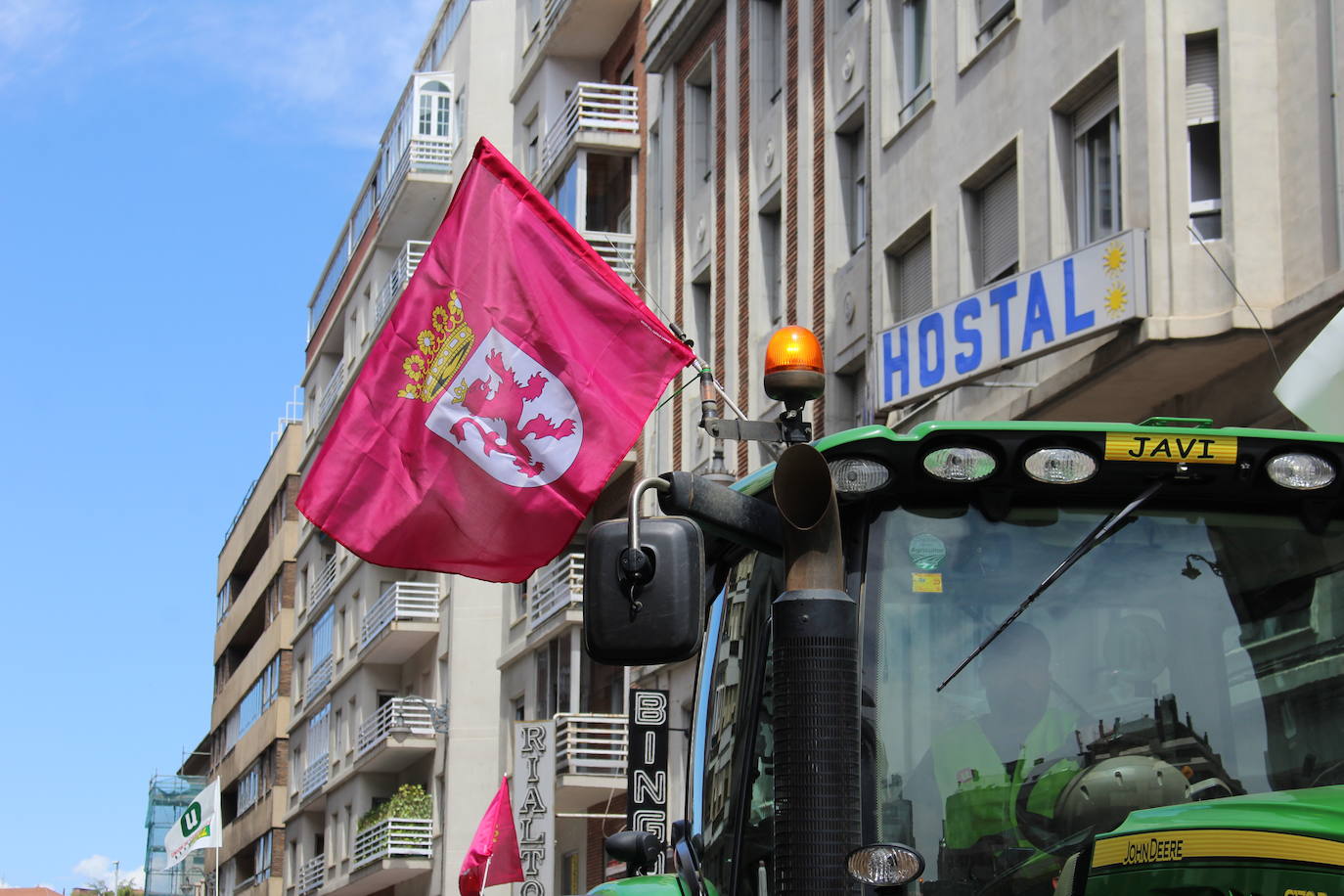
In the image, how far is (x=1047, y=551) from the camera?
515 centimetres

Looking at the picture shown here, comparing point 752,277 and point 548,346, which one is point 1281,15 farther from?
point 752,277

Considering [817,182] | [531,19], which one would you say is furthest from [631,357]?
[531,19]

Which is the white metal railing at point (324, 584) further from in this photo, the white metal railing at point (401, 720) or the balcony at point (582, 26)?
the balcony at point (582, 26)

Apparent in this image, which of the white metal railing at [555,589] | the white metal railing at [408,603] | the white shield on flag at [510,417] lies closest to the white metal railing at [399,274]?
the white metal railing at [408,603]

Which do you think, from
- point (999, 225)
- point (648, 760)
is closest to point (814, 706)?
point (999, 225)

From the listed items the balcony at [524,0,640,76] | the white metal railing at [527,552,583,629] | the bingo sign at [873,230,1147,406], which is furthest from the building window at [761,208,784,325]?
the balcony at [524,0,640,76]

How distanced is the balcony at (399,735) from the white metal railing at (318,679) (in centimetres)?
808

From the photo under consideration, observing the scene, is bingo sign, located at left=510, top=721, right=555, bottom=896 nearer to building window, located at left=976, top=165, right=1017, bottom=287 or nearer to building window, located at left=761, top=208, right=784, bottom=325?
building window, located at left=761, top=208, right=784, bottom=325

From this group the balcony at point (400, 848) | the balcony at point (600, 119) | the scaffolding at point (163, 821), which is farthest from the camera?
the scaffolding at point (163, 821)

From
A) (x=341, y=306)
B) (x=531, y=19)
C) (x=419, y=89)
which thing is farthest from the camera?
(x=341, y=306)

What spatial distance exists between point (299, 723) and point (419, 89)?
2250 centimetres

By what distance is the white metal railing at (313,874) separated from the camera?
5550cm

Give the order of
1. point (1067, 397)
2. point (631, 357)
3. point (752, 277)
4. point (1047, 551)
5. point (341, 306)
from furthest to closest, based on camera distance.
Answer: point (341, 306) → point (752, 277) → point (1067, 397) → point (631, 357) → point (1047, 551)

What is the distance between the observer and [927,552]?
5.12 meters
